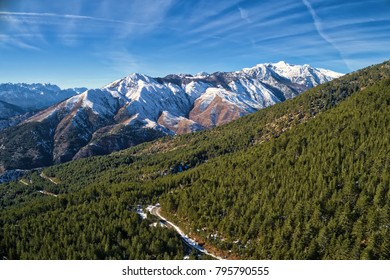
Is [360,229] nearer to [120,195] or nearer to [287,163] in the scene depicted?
[287,163]

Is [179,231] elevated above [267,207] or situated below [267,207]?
below

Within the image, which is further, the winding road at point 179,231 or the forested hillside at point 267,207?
the winding road at point 179,231


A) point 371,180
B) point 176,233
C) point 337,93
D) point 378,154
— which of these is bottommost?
point 176,233

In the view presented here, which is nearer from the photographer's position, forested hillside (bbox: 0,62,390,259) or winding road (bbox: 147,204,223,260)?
forested hillside (bbox: 0,62,390,259)

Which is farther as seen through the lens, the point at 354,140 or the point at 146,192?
the point at 146,192

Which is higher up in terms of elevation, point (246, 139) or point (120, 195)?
point (246, 139)

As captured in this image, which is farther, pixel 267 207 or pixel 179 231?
pixel 179 231

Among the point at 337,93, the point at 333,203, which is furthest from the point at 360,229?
the point at 337,93
